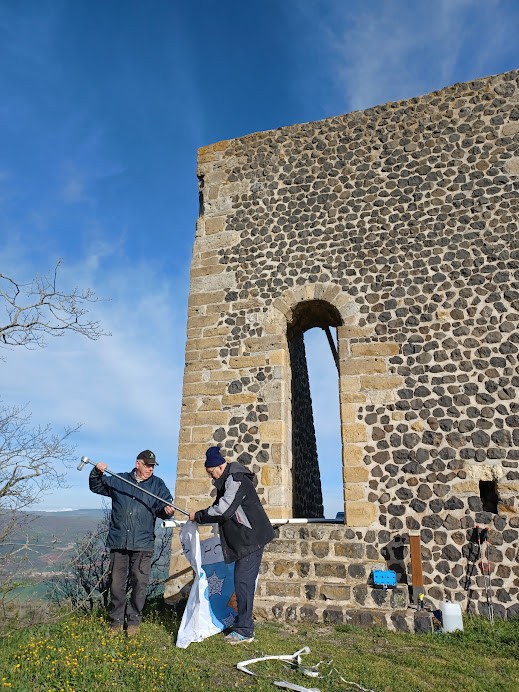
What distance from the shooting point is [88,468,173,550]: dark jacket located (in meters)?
4.69

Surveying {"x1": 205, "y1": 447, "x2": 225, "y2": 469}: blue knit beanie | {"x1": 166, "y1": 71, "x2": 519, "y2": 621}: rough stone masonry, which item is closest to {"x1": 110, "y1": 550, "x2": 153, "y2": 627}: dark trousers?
{"x1": 205, "y1": 447, "x2": 225, "y2": 469}: blue knit beanie

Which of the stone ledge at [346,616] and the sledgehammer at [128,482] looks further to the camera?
the stone ledge at [346,616]

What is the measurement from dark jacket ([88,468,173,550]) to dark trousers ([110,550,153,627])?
0.14m

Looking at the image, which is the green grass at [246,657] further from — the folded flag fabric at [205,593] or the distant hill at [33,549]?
the distant hill at [33,549]

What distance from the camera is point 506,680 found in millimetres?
3957

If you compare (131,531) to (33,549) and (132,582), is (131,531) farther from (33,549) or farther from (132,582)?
(33,549)

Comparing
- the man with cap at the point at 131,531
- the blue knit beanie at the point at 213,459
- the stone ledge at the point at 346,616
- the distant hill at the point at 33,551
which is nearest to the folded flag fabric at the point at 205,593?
the man with cap at the point at 131,531

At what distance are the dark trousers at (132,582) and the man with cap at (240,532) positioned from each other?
669 mm

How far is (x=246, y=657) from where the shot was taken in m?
4.12

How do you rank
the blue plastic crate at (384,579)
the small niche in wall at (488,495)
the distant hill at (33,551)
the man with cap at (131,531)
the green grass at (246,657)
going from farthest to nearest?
the small niche in wall at (488,495)
the blue plastic crate at (384,579)
the distant hill at (33,551)
the man with cap at (131,531)
the green grass at (246,657)

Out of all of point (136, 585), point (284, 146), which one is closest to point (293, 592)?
point (136, 585)

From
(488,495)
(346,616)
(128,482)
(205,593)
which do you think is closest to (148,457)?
(128,482)

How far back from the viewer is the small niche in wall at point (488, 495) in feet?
20.3

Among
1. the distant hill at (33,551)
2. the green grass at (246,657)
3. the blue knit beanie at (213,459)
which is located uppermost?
the blue knit beanie at (213,459)
